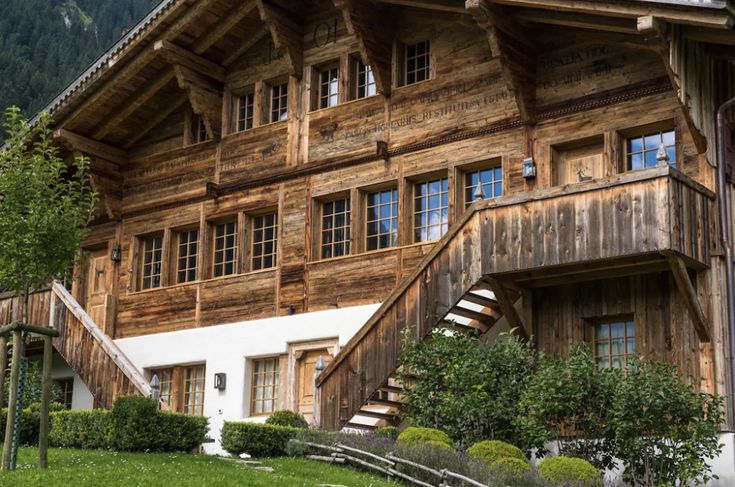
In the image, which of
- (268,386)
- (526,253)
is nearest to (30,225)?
(526,253)

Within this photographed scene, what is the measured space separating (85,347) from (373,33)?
879cm

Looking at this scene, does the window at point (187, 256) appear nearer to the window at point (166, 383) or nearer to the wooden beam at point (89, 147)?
the window at point (166, 383)

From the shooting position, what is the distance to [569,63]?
2106cm

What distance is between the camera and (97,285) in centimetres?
2920

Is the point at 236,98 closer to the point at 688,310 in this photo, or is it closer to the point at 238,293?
the point at 238,293

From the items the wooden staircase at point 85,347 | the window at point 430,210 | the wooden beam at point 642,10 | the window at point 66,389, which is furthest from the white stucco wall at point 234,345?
the wooden beam at point 642,10

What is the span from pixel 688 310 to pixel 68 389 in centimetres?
1618

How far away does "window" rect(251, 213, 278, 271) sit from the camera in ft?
83.6

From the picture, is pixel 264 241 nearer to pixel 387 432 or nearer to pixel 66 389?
pixel 66 389

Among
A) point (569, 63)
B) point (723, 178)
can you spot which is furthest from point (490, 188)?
point (723, 178)

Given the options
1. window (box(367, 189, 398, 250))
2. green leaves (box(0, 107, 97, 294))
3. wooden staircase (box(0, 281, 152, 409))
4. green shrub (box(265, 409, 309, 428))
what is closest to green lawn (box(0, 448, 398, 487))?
green shrub (box(265, 409, 309, 428))

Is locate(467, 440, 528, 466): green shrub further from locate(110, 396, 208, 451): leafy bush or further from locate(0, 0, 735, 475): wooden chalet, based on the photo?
locate(110, 396, 208, 451): leafy bush

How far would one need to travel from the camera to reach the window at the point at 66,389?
2861 cm

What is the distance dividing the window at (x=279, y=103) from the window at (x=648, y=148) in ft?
27.4
